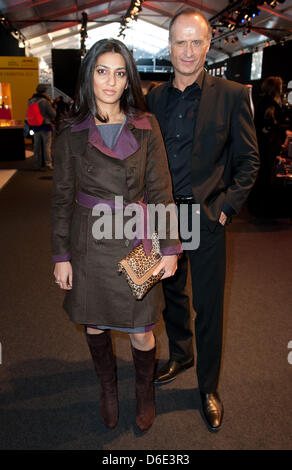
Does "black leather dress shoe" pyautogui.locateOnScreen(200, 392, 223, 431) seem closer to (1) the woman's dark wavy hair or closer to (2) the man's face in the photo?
(1) the woman's dark wavy hair

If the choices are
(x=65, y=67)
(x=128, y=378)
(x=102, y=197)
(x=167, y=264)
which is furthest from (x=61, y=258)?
(x=65, y=67)

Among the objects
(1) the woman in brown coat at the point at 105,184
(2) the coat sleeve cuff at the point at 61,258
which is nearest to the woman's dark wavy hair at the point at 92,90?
(1) the woman in brown coat at the point at 105,184

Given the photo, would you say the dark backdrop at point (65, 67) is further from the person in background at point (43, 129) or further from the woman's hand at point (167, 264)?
the woman's hand at point (167, 264)

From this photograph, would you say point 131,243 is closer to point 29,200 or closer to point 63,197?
point 63,197

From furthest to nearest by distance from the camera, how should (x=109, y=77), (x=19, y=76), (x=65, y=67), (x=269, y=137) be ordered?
(x=65, y=67) < (x=19, y=76) < (x=269, y=137) < (x=109, y=77)

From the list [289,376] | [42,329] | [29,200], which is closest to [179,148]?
[289,376]

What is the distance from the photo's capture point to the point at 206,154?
5.45 feet

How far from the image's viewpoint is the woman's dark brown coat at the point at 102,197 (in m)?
1.51

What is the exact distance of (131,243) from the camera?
1591 mm

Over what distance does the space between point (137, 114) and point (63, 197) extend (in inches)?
17.1

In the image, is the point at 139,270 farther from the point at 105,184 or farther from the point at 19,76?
the point at 19,76

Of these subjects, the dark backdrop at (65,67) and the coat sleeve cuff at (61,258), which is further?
the dark backdrop at (65,67)

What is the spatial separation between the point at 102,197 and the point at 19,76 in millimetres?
13967

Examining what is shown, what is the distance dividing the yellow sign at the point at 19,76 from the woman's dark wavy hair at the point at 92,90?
44.4ft
